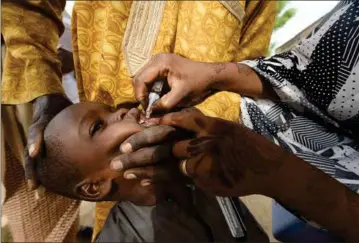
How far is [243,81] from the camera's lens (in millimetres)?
904

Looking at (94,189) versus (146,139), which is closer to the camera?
(146,139)

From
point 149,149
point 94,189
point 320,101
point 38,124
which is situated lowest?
point 94,189

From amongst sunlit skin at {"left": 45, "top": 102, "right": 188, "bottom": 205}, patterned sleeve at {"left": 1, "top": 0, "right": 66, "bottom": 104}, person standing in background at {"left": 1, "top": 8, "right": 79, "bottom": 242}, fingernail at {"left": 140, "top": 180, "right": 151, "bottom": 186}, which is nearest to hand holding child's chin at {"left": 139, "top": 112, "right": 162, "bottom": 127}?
sunlit skin at {"left": 45, "top": 102, "right": 188, "bottom": 205}

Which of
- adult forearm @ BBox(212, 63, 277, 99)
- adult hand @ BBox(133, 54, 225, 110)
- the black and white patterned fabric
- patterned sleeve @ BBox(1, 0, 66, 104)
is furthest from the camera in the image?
patterned sleeve @ BBox(1, 0, 66, 104)

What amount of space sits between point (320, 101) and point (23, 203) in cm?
129

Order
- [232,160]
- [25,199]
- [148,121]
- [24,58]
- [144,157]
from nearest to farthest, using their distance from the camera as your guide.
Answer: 1. [232,160]
2. [144,157]
3. [148,121]
4. [24,58]
5. [25,199]

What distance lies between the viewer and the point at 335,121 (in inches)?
32.4

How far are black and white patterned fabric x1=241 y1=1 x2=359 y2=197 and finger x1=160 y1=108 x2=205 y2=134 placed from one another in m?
0.29

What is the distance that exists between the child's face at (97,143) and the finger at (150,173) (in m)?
0.08

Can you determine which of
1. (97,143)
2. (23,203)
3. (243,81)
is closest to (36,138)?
(97,143)

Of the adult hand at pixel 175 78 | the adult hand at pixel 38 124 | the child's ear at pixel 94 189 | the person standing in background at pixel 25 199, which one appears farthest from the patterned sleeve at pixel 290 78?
the person standing in background at pixel 25 199

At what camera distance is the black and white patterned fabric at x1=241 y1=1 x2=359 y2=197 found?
69cm

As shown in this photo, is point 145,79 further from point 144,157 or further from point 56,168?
point 56,168

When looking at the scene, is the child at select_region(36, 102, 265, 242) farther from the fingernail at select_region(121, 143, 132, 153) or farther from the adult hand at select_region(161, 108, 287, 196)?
the adult hand at select_region(161, 108, 287, 196)
